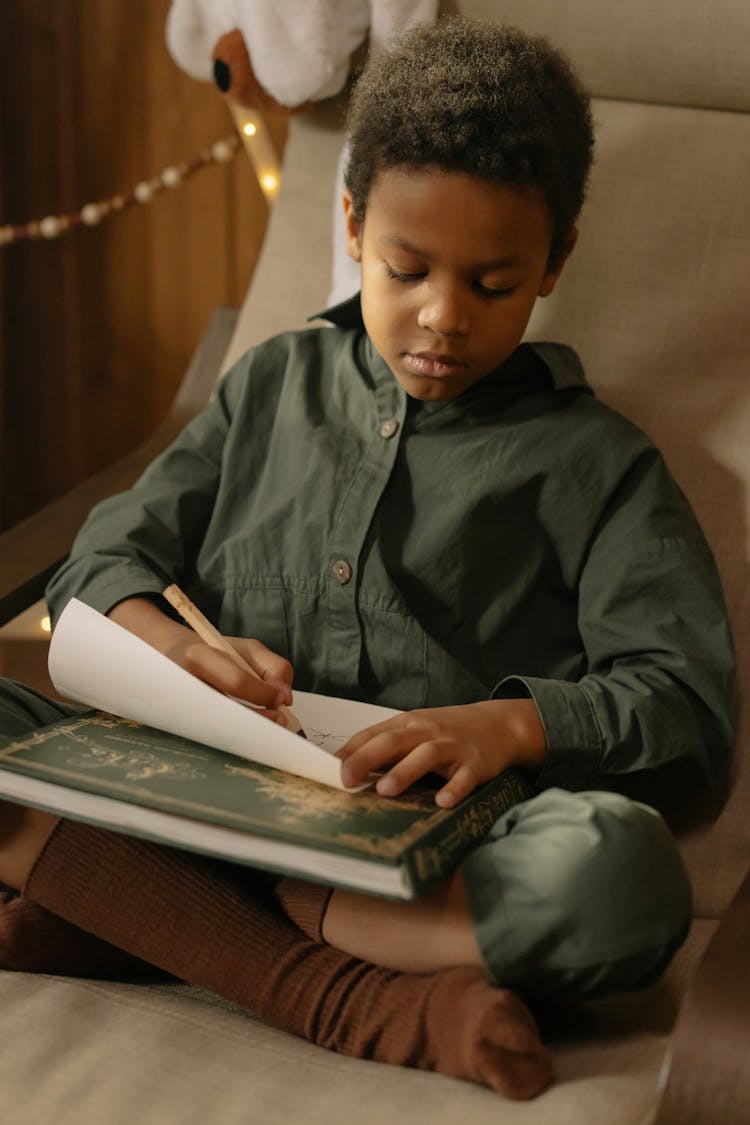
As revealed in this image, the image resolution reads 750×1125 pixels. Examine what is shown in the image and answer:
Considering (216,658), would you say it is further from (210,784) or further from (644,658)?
(644,658)

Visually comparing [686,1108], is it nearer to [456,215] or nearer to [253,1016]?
[253,1016]

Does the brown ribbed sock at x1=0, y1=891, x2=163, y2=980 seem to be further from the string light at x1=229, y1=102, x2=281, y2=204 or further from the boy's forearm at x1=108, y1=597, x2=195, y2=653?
the string light at x1=229, y1=102, x2=281, y2=204

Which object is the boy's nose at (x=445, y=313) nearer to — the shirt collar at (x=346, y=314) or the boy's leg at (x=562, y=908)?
the shirt collar at (x=346, y=314)

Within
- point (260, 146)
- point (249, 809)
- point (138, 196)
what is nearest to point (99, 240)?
point (138, 196)

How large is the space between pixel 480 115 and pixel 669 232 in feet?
1.00

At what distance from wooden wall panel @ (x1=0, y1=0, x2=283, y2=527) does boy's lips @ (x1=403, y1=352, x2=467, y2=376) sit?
86 centimetres

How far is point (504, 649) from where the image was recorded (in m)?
0.95

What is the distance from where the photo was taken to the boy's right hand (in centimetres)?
82

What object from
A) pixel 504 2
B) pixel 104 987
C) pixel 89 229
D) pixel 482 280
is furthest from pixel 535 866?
pixel 89 229

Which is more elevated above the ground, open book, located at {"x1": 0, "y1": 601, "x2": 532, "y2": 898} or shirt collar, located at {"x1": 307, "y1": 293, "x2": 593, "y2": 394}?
shirt collar, located at {"x1": 307, "y1": 293, "x2": 593, "y2": 394}

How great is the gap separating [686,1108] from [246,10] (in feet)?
3.18

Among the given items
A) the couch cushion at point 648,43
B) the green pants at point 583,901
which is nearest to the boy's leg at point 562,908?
the green pants at point 583,901

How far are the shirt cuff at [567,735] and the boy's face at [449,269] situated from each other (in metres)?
0.23

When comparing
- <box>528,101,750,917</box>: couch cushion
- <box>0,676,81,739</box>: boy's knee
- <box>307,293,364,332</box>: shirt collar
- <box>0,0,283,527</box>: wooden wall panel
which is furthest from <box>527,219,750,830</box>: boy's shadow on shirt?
<box>0,0,283,527</box>: wooden wall panel
